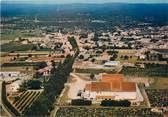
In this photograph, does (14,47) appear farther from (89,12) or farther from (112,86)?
(89,12)

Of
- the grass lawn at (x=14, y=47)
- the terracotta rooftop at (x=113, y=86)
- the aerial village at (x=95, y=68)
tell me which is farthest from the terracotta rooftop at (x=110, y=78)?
the grass lawn at (x=14, y=47)

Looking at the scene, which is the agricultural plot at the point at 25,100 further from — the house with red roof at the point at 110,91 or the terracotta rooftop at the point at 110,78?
the terracotta rooftop at the point at 110,78

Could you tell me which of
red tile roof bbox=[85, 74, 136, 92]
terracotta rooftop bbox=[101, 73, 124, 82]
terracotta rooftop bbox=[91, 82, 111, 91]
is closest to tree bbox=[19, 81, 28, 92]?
red tile roof bbox=[85, 74, 136, 92]

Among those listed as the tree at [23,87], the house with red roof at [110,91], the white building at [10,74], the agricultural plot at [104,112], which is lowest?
the white building at [10,74]

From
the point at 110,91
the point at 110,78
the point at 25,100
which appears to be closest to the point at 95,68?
the point at 110,78

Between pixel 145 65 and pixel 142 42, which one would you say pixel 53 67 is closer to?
pixel 145 65

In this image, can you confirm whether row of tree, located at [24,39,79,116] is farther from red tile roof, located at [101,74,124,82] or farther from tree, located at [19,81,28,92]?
red tile roof, located at [101,74,124,82]
